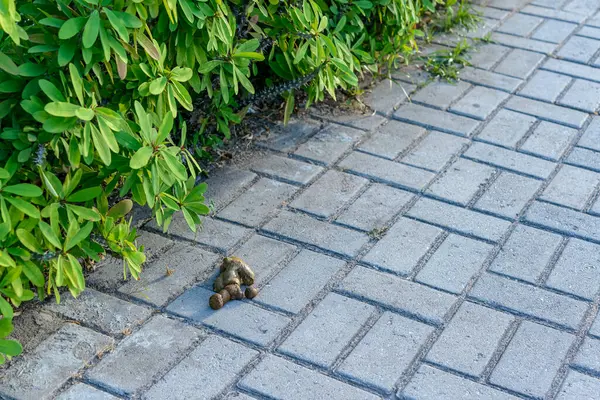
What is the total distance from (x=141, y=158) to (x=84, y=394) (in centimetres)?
74

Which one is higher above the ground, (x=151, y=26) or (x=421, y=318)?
(x=151, y=26)

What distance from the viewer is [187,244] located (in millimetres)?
A: 3439

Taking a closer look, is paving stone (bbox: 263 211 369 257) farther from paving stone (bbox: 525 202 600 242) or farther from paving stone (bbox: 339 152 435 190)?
paving stone (bbox: 525 202 600 242)

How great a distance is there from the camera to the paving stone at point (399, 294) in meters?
3.08

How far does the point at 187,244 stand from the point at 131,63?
2.55 ft

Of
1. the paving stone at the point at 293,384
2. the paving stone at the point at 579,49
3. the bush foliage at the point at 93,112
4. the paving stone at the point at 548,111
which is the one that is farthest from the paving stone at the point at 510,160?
the paving stone at the point at 293,384

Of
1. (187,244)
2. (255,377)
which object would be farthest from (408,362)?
(187,244)

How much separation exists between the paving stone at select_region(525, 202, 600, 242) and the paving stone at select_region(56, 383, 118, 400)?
1.84 metres

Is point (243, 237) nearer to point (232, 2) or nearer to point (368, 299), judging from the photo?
point (368, 299)

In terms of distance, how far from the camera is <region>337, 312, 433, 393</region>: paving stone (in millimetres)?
2791

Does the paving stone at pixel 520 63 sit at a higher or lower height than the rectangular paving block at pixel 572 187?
higher

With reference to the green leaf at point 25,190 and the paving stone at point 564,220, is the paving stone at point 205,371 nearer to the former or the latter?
the green leaf at point 25,190

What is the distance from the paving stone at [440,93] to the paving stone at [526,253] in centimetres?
115

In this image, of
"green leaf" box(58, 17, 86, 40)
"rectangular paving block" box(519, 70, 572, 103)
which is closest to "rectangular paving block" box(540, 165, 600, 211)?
"rectangular paving block" box(519, 70, 572, 103)
